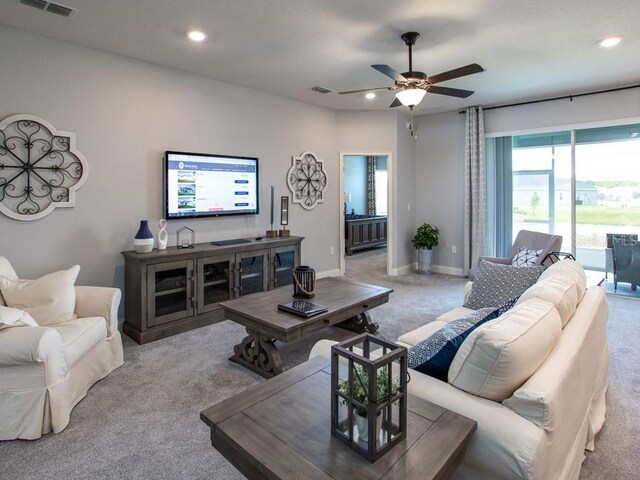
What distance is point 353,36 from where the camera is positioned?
3338mm

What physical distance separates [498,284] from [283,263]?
269 centimetres

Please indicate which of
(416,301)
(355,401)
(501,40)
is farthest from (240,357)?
(501,40)

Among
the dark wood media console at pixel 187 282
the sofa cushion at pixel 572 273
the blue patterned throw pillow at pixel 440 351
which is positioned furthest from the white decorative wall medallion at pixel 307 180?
the blue patterned throw pillow at pixel 440 351

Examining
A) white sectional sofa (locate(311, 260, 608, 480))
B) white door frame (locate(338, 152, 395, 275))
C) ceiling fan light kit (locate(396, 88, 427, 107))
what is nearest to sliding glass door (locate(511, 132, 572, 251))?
white door frame (locate(338, 152, 395, 275))

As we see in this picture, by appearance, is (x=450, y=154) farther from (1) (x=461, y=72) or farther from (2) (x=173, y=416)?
(2) (x=173, y=416)

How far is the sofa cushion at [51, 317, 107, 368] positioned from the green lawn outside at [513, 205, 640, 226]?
5722mm

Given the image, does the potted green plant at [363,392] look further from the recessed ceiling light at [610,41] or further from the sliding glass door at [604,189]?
the sliding glass door at [604,189]

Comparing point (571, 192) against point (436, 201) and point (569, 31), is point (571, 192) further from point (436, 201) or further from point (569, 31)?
point (569, 31)

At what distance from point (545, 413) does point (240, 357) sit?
2.36m

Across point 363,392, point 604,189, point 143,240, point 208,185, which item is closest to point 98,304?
point 143,240

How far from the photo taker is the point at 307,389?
1.42 meters

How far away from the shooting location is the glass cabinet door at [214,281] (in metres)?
3.95

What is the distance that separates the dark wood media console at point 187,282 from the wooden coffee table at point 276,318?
894 mm

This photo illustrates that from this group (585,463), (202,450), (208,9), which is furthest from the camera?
(208,9)
